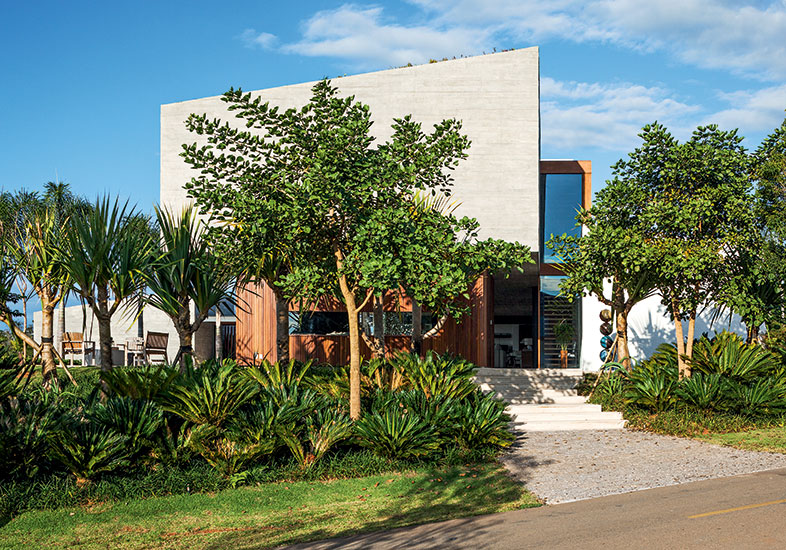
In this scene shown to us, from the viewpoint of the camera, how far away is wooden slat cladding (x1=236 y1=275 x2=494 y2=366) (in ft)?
62.5

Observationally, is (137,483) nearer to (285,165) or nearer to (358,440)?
(358,440)

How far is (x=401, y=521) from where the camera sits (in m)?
7.67

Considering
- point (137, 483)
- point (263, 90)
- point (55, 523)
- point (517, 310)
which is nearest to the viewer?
point (55, 523)

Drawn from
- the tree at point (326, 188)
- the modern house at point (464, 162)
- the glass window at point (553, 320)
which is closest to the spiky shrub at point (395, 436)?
the tree at point (326, 188)

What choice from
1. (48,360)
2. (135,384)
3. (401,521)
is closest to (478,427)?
(401,521)

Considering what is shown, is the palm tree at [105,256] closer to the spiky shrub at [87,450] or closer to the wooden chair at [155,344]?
the spiky shrub at [87,450]

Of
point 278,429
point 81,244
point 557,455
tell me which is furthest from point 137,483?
point 557,455

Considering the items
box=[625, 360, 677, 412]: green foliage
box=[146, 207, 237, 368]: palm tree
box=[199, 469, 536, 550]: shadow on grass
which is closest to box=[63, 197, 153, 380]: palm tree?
box=[146, 207, 237, 368]: palm tree

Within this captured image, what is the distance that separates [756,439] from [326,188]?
8.39 meters

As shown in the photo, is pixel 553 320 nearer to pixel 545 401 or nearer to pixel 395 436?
pixel 545 401

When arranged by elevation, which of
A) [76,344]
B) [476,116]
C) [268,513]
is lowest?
[268,513]

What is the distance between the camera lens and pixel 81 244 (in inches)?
428

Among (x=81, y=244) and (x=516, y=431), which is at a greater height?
(x=81, y=244)

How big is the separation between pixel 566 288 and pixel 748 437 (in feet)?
14.2
